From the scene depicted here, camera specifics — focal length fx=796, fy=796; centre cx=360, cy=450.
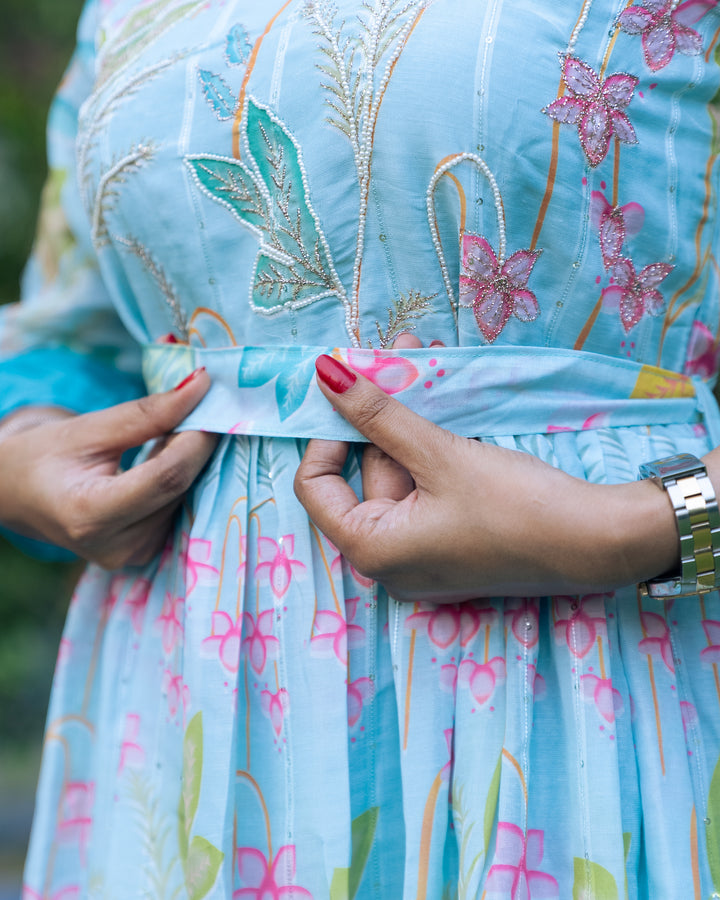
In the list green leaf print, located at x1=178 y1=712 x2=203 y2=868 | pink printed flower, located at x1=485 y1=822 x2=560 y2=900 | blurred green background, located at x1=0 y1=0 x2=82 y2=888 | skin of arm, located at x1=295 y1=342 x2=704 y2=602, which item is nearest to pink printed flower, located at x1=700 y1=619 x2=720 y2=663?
skin of arm, located at x1=295 y1=342 x2=704 y2=602

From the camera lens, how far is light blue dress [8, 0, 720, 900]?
0.61 m

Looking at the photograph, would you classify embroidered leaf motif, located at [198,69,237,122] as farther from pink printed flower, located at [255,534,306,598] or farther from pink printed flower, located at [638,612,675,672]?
pink printed flower, located at [638,612,675,672]

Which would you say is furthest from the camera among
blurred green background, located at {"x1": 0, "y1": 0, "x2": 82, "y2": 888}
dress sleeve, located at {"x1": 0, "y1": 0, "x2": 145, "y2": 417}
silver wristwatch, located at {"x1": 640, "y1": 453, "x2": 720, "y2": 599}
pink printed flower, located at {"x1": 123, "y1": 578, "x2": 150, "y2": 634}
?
blurred green background, located at {"x1": 0, "y1": 0, "x2": 82, "y2": 888}

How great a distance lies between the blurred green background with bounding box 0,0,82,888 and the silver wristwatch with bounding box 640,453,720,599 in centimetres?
218

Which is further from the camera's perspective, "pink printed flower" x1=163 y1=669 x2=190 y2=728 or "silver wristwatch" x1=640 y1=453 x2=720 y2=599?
"pink printed flower" x1=163 y1=669 x2=190 y2=728

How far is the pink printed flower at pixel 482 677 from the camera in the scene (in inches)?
24.6

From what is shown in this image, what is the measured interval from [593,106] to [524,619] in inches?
16.0

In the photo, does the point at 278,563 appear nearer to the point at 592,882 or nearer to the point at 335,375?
the point at 335,375

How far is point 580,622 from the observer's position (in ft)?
2.06

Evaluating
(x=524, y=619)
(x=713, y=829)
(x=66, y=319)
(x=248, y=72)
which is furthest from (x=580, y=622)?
(x=66, y=319)

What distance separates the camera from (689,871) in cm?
60

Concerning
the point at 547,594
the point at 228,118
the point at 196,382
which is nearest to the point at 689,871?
the point at 547,594

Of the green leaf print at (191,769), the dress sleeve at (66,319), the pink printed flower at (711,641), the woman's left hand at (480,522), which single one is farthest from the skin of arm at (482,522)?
the dress sleeve at (66,319)

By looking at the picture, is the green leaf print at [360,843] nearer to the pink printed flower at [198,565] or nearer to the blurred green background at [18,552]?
the pink printed flower at [198,565]
